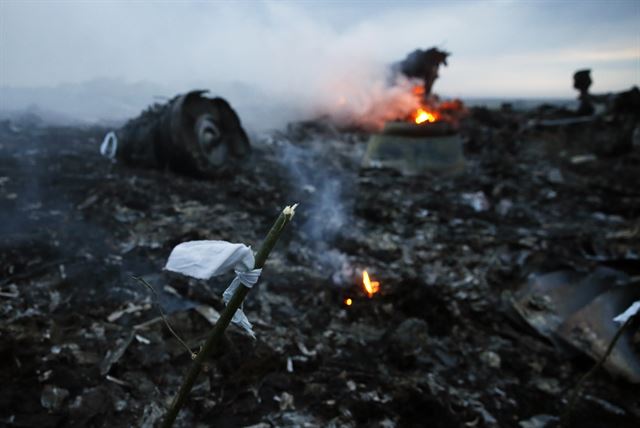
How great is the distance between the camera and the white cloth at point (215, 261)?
1082 mm

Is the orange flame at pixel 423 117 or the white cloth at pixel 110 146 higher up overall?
the orange flame at pixel 423 117

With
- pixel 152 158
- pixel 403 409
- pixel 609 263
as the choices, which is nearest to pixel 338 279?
pixel 403 409

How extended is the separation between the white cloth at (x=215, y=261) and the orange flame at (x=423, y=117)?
29.6 ft

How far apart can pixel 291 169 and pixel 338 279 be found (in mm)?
5639

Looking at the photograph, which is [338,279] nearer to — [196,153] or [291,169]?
[196,153]

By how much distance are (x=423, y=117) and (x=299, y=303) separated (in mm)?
6977

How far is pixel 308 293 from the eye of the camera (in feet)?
14.3

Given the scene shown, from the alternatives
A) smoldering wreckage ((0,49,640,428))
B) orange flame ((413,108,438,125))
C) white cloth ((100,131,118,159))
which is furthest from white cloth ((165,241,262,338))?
orange flame ((413,108,438,125))

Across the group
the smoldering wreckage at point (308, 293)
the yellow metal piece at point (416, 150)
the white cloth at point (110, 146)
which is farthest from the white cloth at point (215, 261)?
the yellow metal piece at point (416, 150)

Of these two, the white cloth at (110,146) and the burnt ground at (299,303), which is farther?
the white cloth at (110,146)

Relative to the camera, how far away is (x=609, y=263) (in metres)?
4.47

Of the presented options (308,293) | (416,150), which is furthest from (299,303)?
(416,150)

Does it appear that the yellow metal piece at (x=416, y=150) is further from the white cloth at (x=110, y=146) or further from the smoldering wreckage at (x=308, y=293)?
the white cloth at (x=110, y=146)

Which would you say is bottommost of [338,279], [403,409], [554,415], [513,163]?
[554,415]
